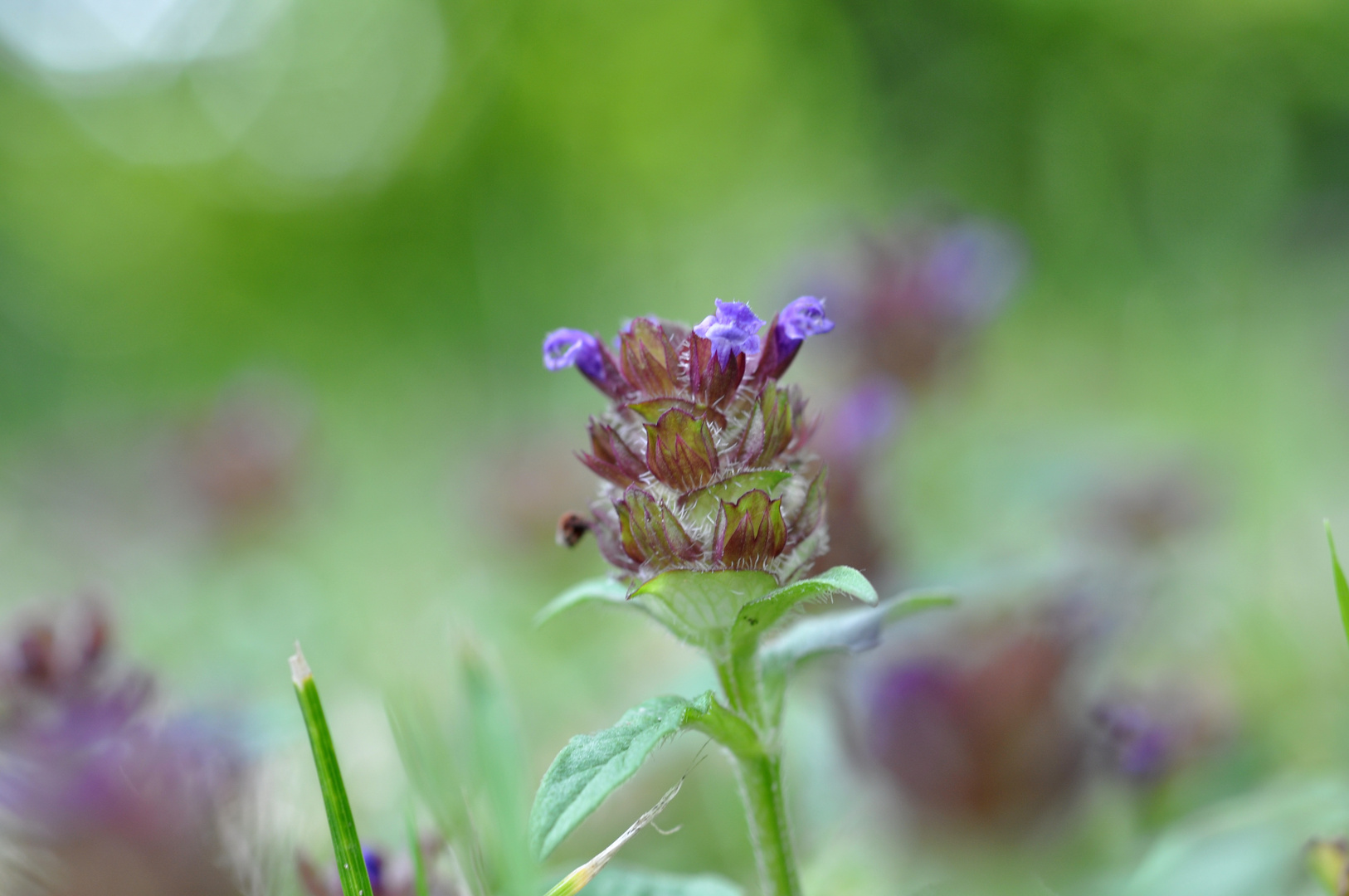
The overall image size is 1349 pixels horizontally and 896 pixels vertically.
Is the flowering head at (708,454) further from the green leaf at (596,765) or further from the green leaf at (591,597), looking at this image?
the green leaf at (596,765)

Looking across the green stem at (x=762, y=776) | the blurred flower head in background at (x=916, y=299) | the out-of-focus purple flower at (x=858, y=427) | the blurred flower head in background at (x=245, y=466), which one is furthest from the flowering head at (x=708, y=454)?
the blurred flower head in background at (x=245, y=466)

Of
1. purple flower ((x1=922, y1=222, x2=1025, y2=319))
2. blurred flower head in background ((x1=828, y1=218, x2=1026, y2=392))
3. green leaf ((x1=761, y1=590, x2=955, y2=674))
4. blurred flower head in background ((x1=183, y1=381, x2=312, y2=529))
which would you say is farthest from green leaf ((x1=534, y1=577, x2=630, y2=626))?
blurred flower head in background ((x1=183, y1=381, x2=312, y2=529))

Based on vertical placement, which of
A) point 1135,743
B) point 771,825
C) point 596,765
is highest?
point 596,765

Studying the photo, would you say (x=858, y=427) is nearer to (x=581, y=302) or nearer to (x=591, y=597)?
(x=591, y=597)

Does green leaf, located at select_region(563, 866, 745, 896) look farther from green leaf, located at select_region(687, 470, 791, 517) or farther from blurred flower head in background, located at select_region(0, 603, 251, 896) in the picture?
blurred flower head in background, located at select_region(0, 603, 251, 896)

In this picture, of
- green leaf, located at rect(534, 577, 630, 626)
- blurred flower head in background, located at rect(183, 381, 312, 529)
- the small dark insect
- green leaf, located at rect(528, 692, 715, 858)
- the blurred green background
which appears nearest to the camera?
green leaf, located at rect(528, 692, 715, 858)

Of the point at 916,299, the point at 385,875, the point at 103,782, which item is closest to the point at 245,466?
the point at 916,299
